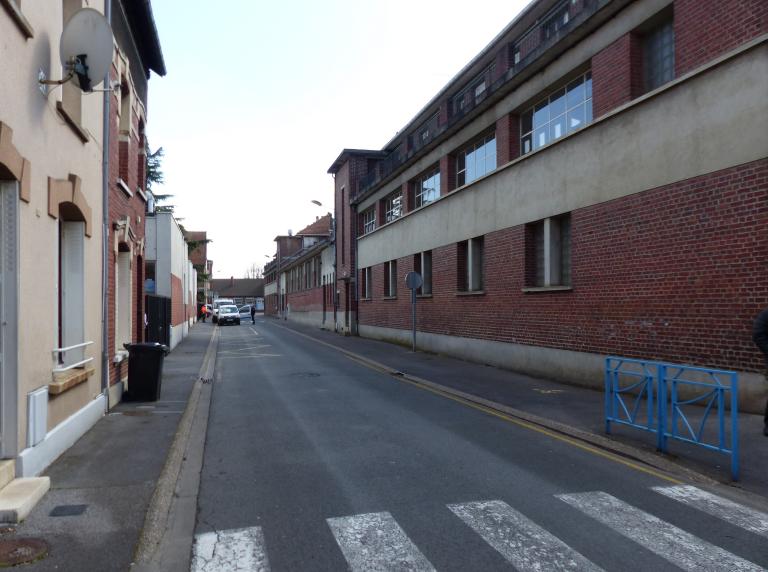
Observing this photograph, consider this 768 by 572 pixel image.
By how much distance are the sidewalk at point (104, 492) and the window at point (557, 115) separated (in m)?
10.4

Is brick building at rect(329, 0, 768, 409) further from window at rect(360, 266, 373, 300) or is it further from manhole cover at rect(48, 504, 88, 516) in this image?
window at rect(360, 266, 373, 300)

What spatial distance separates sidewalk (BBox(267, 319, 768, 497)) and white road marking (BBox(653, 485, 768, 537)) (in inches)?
20.4

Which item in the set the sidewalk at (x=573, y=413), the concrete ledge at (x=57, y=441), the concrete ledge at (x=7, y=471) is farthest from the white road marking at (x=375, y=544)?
the sidewalk at (x=573, y=413)

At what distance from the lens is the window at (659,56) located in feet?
36.4

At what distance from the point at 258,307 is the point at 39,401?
95.5m

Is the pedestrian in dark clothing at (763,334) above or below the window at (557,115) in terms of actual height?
below

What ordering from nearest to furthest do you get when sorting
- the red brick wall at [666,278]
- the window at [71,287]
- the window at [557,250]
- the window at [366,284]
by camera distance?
1. the window at [71,287]
2. the red brick wall at [666,278]
3. the window at [557,250]
4. the window at [366,284]

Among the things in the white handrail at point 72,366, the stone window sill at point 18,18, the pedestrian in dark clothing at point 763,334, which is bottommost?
the white handrail at point 72,366

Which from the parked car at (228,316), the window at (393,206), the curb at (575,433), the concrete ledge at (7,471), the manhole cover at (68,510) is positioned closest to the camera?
the manhole cover at (68,510)

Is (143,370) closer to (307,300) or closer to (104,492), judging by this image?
(104,492)

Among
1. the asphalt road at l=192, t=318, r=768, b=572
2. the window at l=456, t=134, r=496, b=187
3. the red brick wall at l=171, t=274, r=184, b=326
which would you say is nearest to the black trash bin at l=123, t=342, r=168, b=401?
the asphalt road at l=192, t=318, r=768, b=572

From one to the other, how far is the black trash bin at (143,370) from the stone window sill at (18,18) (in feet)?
19.1

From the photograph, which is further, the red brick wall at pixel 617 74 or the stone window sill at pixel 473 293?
the stone window sill at pixel 473 293

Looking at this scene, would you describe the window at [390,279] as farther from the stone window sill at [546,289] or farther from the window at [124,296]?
the window at [124,296]
